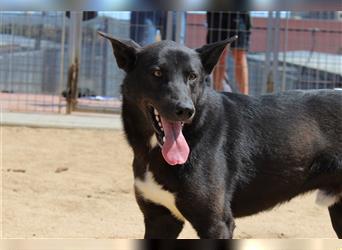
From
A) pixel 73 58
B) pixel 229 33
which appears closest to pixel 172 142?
pixel 229 33

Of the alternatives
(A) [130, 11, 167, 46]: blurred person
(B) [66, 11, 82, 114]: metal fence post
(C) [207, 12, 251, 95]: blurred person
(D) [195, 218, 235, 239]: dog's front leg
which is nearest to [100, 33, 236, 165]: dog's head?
(D) [195, 218, 235, 239]: dog's front leg

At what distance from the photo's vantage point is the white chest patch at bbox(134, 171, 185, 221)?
A: 10.4ft

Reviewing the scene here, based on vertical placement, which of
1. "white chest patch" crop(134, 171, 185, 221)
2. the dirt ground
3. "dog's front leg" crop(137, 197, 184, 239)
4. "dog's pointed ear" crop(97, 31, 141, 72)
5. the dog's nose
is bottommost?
the dirt ground

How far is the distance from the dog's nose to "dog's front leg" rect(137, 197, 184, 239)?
0.65 m

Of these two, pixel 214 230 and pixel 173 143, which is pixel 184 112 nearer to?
pixel 173 143

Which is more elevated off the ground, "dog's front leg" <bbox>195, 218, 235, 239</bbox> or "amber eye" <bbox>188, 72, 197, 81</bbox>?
"amber eye" <bbox>188, 72, 197, 81</bbox>

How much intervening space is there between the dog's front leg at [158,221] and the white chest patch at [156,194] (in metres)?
0.05

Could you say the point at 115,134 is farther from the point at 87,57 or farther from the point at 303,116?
the point at 303,116

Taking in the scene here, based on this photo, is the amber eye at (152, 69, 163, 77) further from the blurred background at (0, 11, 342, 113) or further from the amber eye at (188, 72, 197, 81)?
the blurred background at (0, 11, 342, 113)

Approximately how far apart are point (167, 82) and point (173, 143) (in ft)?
0.94

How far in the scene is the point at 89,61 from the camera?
8.83m

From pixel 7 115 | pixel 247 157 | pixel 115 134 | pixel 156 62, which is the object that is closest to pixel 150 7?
pixel 156 62

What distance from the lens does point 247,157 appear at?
338 centimetres

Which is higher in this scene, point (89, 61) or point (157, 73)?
point (157, 73)
